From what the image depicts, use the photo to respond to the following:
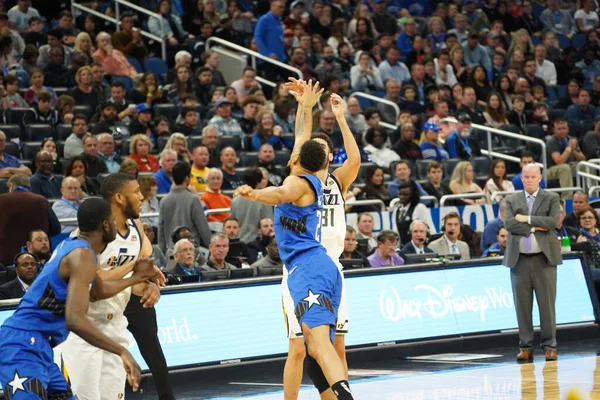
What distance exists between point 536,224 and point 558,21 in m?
14.5

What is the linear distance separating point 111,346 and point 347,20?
17388 millimetres

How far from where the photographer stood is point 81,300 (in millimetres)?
5695

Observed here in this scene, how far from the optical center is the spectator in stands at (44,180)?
1359 cm

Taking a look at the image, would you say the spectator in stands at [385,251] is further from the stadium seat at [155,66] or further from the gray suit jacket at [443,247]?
the stadium seat at [155,66]

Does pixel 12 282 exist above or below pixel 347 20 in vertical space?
below

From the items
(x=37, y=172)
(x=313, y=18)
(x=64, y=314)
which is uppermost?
(x=313, y=18)

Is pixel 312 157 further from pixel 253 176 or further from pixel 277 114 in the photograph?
pixel 277 114

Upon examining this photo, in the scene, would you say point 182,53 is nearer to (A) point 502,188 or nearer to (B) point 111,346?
(A) point 502,188

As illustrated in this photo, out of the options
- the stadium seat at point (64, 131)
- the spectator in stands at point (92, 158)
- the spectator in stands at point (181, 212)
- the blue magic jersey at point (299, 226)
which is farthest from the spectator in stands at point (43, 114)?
the blue magic jersey at point (299, 226)

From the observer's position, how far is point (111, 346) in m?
5.75

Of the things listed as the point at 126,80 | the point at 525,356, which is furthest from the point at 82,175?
the point at 525,356

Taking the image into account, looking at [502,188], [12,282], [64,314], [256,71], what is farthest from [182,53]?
[64,314]

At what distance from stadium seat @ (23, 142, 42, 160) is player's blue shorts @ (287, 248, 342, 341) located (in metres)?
7.97

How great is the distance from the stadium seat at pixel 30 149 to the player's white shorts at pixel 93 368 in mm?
8764
